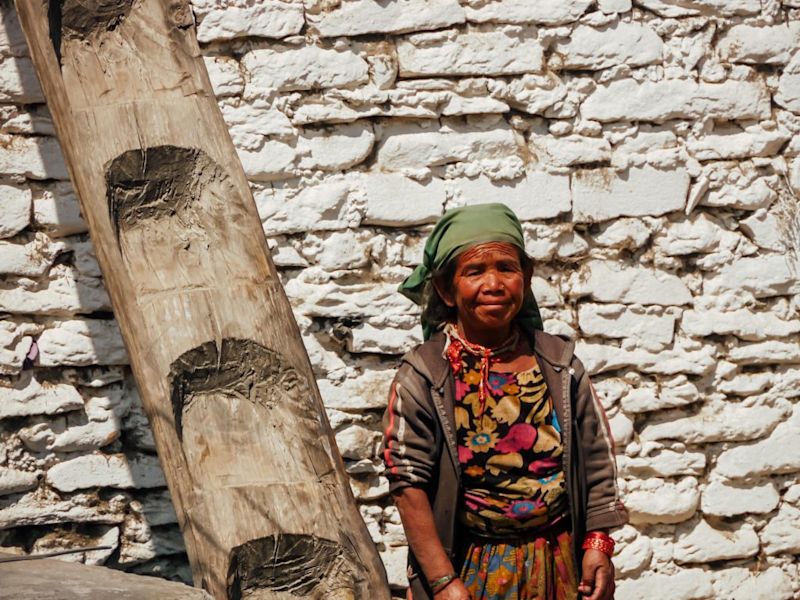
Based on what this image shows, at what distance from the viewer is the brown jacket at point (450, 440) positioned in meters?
2.91

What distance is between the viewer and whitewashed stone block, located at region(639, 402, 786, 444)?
12.8ft

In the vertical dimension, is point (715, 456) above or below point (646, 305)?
below

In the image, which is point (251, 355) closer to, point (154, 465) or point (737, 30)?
point (154, 465)

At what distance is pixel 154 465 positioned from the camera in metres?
3.67

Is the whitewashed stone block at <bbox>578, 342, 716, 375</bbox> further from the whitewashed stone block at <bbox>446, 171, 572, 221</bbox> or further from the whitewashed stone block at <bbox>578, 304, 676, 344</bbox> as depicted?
the whitewashed stone block at <bbox>446, 171, 572, 221</bbox>

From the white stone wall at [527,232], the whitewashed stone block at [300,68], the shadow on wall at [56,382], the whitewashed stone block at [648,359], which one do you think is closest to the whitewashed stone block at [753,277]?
the white stone wall at [527,232]

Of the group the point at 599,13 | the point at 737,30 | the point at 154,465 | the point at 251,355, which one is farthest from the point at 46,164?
the point at 737,30

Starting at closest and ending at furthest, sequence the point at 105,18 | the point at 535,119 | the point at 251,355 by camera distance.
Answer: the point at 251,355 → the point at 105,18 → the point at 535,119

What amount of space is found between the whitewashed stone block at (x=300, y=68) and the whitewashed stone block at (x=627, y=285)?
1.01 m

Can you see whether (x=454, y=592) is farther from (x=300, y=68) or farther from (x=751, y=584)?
(x=300, y=68)

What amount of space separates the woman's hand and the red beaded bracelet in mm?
350

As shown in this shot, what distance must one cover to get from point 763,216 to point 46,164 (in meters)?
2.41

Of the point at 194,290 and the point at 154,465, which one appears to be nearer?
the point at 194,290

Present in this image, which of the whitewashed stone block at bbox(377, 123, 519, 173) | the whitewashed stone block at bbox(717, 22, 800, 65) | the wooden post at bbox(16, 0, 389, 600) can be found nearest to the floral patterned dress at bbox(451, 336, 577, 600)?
the wooden post at bbox(16, 0, 389, 600)
